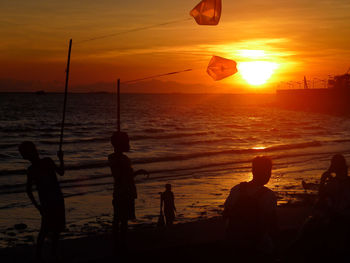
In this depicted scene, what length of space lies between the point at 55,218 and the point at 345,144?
29986mm

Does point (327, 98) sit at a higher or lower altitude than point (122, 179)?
higher

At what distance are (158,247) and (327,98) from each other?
271 feet

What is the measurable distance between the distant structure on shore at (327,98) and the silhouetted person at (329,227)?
7575cm

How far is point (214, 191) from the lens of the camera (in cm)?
1524

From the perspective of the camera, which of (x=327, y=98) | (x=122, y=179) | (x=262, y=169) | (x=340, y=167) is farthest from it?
(x=327, y=98)

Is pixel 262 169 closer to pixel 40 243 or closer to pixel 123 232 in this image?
pixel 123 232

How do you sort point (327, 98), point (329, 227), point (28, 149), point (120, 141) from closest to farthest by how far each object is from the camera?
point (329, 227), point (28, 149), point (120, 141), point (327, 98)

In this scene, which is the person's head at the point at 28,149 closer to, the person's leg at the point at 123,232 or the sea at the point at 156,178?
the person's leg at the point at 123,232

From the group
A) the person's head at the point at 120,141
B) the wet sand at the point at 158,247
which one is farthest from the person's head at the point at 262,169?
the person's head at the point at 120,141

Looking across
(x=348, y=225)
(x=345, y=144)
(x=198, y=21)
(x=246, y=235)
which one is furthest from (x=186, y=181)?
(x=345, y=144)

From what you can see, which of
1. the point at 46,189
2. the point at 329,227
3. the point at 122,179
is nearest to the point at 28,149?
the point at 46,189

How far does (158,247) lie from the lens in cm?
590

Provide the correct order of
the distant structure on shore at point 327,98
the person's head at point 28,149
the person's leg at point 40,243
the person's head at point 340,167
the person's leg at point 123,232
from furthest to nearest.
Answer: the distant structure on shore at point 327,98 → the person's leg at point 123,232 → the person's leg at point 40,243 → the person's head at point 28,149 → the person's head at point 340,167

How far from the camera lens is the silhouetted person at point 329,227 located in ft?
15.8
